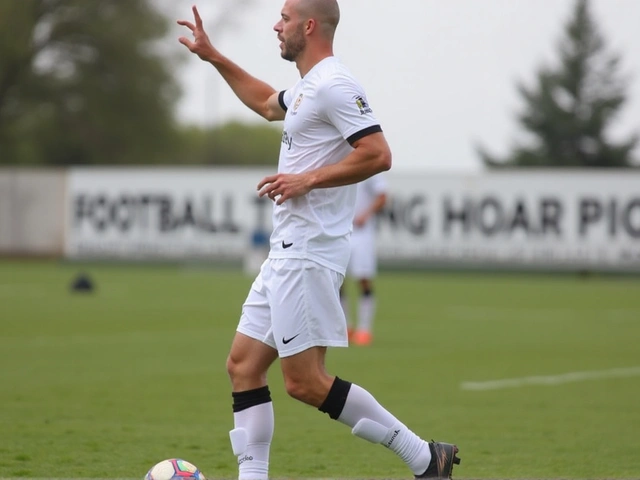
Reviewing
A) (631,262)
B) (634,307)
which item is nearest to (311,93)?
(634,307)

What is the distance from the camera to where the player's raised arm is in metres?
7.42

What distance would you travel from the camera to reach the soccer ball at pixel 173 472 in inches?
245

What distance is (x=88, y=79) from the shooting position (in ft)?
177

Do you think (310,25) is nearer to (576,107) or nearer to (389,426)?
(389,426)

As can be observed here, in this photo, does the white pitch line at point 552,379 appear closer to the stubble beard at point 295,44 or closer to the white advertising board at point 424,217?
the stubble beard at point 295,44

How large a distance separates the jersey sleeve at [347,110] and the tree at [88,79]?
46840mm

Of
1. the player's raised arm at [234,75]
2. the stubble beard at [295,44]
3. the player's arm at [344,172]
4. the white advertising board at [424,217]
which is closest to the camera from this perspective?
the player's arm at [344,172]

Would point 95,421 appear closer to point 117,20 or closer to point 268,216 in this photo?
point 268,216

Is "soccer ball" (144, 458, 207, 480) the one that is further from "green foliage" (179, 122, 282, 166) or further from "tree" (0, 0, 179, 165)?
"green foliage" (179, 122, 282, 166)

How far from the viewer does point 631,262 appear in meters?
32.9

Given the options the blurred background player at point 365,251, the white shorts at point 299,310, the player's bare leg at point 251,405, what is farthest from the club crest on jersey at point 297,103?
the blurred background player at point 365,251

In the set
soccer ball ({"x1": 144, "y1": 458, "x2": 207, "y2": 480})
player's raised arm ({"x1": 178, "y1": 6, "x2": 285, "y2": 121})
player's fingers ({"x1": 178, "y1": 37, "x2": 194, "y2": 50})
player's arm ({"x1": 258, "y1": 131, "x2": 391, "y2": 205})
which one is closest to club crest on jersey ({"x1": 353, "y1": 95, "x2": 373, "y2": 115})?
player's arm ({"x1": 258, "y1": 131, "x2": 391, "y2": 205})

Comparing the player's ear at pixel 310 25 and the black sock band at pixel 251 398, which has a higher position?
the player's ear at pixel 310 25

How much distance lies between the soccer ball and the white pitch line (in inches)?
222
